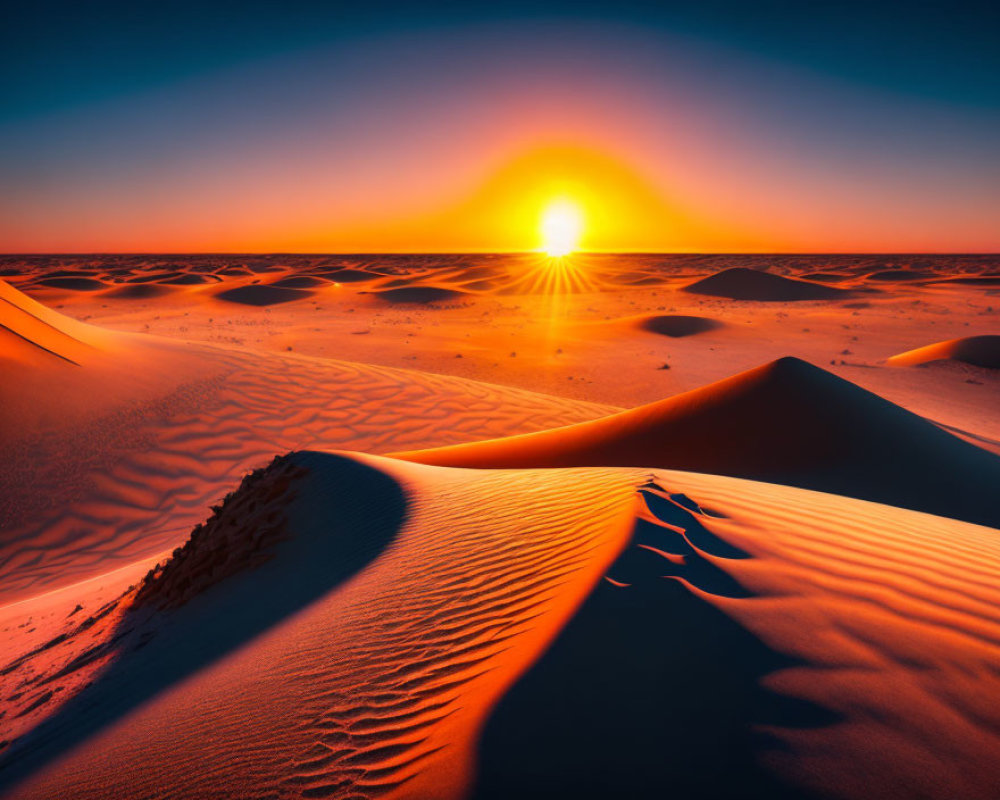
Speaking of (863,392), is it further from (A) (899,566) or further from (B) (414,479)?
(B) (414,479)

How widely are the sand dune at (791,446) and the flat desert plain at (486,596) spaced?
0.13ft

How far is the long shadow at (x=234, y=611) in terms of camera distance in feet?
8.75

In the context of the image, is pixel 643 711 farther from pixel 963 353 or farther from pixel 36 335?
pixel 963 353

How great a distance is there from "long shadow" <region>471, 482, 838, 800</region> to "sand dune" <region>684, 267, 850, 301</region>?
38.7m

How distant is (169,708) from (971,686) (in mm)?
3216

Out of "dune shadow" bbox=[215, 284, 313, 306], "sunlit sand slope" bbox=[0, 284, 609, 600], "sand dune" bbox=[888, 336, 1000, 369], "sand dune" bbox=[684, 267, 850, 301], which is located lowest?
"sunlit sand slope" bbox=[0, 284, 609, 600]

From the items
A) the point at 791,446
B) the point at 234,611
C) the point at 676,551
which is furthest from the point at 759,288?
the point at 234,611

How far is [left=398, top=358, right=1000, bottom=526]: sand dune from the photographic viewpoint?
17.8 ft

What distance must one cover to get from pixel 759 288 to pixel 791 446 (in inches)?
1400

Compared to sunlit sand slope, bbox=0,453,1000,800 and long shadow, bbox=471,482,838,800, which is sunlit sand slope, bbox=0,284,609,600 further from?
long shadow, bbox=471,482,838,800

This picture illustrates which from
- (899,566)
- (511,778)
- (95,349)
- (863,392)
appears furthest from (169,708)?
(95,349)

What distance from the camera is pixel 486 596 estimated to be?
2408mm

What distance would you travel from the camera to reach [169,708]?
7.89 ft

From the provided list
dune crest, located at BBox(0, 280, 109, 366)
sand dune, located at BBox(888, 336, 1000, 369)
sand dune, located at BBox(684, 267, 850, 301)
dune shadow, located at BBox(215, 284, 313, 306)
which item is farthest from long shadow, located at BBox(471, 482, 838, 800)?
sand dune, located at BBox(684, 267, 850, 301)
